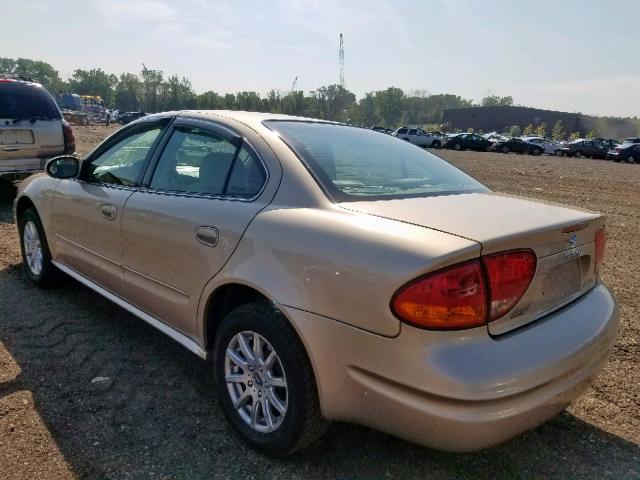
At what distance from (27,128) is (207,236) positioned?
6394 mm

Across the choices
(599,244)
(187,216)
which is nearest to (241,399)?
(187,216)

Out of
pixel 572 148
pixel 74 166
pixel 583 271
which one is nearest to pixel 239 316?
pixel 583 271

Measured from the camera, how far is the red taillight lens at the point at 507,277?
1.87m

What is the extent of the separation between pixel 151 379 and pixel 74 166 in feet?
6.03

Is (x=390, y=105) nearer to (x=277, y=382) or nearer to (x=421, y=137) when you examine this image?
(x=421, y=137)

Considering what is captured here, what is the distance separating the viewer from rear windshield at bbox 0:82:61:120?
739 cm

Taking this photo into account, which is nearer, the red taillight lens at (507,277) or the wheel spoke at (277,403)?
the red taillight lens at (507,277)

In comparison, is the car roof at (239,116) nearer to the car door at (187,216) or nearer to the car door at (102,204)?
the car door at (187,216)

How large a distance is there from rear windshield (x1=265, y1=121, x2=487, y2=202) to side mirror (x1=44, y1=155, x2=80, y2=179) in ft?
6.18

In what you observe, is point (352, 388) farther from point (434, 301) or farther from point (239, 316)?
point (239, 316)

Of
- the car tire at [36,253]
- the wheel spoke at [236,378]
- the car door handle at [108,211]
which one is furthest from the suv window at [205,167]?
the car tire at [36,253]

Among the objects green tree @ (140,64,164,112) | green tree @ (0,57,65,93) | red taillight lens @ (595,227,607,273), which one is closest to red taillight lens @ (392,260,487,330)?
red taillight lens @ (595,227,607,273)

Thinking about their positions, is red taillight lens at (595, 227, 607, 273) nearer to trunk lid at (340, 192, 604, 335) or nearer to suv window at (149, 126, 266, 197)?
trunk lid at (340, 192, 604, 335)

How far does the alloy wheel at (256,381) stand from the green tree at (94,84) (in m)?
154
